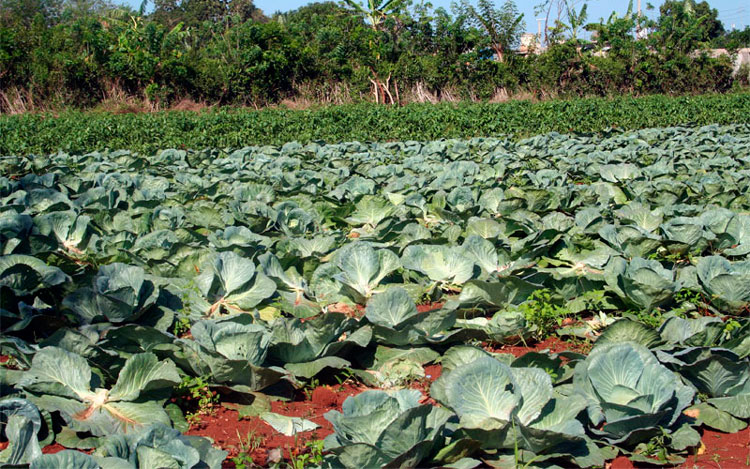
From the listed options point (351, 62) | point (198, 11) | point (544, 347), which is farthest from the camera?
point (198, 11)

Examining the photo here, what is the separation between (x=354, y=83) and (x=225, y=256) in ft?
62.1

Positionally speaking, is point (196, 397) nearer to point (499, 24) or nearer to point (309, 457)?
point (309, 457)

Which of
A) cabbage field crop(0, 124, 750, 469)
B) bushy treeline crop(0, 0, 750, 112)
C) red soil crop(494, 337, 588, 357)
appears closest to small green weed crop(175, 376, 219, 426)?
cabbage field crop(0, 124, 750, 469)

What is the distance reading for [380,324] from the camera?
2.61 m

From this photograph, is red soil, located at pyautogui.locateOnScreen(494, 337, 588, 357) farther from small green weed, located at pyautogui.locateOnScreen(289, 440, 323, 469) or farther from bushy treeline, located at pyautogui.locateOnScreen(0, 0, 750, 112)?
bushy treeline, located at pyautogui.locateOnScreen(0, 0, 750, 112)

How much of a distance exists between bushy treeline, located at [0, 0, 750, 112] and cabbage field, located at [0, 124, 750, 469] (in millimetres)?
15700

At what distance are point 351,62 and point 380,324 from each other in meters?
20.0

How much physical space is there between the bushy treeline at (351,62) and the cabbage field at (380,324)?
15.7 meters

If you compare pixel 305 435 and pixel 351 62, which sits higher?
pixel 351 62

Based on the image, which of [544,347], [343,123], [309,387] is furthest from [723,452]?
[343,123]

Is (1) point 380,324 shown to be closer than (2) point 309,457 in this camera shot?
No

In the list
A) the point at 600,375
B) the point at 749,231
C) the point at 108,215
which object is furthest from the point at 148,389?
the point at 749,231

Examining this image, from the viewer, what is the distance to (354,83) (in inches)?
835

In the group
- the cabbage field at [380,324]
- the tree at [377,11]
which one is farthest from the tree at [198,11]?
the cabbage field at [380,324]
